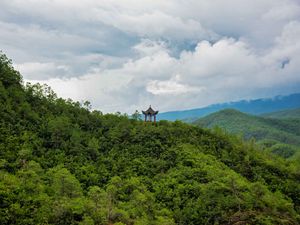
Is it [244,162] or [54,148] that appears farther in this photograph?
[244,162]

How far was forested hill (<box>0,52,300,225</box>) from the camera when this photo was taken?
35406 millimetres

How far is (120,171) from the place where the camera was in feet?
193

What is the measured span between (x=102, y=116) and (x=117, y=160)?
15294 millimetres

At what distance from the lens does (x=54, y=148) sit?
192ft

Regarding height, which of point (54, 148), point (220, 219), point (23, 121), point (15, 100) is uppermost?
point (15, 100)

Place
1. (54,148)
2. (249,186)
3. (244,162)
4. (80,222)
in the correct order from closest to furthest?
(80,222), (249,186), (54,148), (244,162)

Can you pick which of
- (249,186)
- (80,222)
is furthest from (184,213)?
(80,222)

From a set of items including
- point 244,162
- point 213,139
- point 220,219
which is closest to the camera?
point 220,219

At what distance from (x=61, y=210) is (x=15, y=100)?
36922mm

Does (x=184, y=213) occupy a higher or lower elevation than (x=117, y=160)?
lower

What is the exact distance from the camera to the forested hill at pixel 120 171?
116ft

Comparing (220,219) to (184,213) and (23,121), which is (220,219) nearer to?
(184,213)

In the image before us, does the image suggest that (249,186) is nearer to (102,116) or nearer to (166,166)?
(166,166)

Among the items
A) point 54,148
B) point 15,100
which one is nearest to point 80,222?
point 54,148
